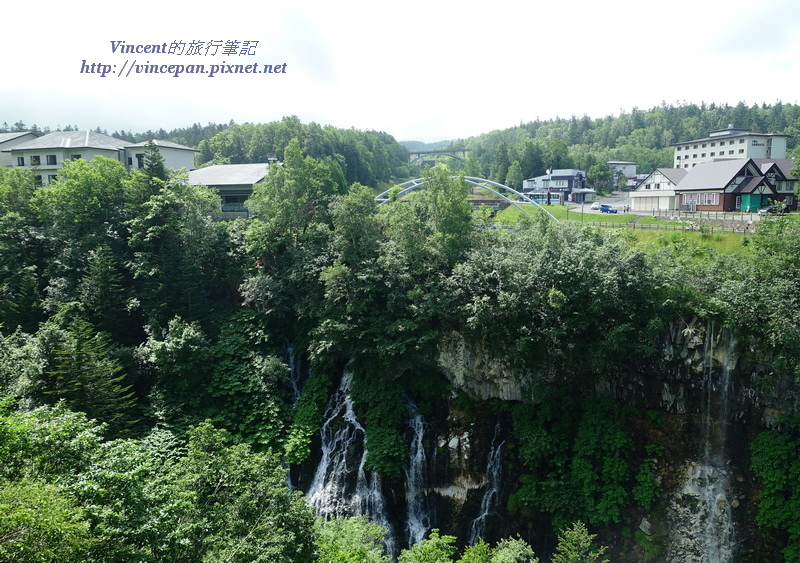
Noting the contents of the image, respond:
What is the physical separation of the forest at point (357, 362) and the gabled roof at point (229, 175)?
10.8 metres

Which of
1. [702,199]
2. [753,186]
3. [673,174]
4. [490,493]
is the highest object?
[673,174]

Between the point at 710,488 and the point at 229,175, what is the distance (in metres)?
47.1

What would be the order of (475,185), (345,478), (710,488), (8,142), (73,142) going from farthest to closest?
(8,142), (73,142), (475,185), (345,478), (710,488)

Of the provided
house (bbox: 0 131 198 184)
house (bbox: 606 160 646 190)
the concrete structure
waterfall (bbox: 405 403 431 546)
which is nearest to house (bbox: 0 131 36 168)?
house (bbox: 0 131 198 184)

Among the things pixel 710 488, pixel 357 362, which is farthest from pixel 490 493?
pixel 357 362

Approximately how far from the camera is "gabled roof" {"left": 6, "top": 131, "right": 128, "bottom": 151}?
5384cm

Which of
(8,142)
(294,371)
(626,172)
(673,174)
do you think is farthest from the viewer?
(626,172)

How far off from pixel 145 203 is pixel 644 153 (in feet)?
418

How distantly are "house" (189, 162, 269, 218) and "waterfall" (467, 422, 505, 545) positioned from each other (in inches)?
1319

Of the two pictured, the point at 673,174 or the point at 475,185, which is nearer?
the point at 475,185

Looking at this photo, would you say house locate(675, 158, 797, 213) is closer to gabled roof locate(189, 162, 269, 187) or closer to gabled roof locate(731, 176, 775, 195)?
gabled roof locate(731, 176, 775, 195)

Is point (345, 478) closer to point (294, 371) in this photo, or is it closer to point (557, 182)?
point (294, 371)

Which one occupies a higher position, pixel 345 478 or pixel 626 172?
pixel 626 172

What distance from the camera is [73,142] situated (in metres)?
54.3
